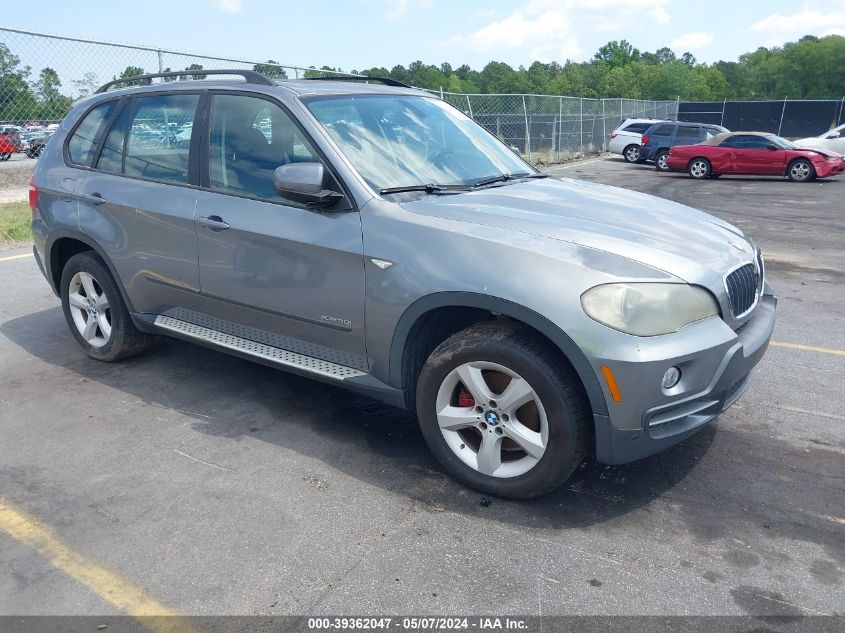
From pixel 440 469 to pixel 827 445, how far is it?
2035 mm

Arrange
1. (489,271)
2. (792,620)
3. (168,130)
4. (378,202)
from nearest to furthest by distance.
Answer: (792,620) → (489,271) → (378,202) → (168,130)

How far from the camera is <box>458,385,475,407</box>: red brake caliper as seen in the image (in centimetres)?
350

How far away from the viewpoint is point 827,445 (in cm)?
388

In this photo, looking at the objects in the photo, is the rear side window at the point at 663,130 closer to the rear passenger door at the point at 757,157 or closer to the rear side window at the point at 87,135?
the rear passenger door at the point at 757,157

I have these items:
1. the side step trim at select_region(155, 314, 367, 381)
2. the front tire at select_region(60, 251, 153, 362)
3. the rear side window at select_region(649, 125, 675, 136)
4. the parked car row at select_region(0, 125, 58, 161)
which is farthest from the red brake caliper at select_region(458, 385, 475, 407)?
the rear side window at select_region(649, 125, 675, 136)

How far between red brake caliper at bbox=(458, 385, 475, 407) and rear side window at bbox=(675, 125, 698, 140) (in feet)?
77.8

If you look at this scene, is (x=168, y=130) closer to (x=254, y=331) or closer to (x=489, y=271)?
(x=254, y=331)

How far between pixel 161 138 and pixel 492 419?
281 centimetres

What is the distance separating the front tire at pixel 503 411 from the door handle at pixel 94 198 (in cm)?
265

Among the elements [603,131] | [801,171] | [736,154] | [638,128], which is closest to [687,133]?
[638,128]

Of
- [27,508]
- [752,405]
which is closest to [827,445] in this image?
[752,405]

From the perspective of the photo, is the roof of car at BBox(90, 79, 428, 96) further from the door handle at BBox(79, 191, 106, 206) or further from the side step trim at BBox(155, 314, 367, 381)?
the side step trim at BBox(155, 314, 367, 381)

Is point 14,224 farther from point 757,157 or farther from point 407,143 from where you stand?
point 757,157

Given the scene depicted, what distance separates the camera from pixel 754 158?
68.9 ft
